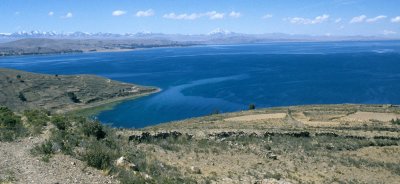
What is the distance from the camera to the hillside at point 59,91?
341 feet

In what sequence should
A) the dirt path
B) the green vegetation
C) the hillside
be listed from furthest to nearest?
the hillside → the green vegetation → the dirt path

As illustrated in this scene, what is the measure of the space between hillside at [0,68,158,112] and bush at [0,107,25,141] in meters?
74.3

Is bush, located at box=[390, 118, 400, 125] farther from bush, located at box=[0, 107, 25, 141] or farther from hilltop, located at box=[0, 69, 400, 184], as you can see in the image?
bush, located at box=[0, 107, 25, 141]

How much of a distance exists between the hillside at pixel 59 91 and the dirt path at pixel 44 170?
82667 millimetres

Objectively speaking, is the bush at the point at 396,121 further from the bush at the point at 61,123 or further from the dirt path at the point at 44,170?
the dirt path at the point at 44,170

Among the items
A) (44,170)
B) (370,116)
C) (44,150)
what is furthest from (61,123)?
(370,116)

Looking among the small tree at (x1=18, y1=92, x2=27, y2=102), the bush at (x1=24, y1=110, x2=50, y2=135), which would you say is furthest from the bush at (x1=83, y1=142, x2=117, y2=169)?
the small tree at (x1=18, y1=92, x2=27, y2=102)

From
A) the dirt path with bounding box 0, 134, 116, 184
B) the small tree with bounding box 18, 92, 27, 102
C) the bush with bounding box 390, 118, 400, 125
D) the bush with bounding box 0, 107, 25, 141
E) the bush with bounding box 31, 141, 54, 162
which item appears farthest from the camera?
the small tree with bounding box 18, 92, 27, 102

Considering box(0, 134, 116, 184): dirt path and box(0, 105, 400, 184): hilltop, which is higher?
box(0, 134, 116, 184): dirt path

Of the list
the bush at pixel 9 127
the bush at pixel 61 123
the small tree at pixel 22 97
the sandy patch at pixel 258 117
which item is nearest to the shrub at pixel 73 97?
the small tree at pixel 22 97

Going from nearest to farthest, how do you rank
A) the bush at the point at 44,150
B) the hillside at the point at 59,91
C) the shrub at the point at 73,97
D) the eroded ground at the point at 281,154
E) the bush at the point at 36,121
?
the bush at the point at 44,150
the eroded ground at the point at 281,154
the bush at the point at 36,121
the hillside at the point at 59,91
the shrub at the point at 73,97

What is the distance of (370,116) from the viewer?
55.0m

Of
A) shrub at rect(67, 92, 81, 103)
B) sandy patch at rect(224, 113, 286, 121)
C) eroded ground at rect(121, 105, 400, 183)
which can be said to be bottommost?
shrub at rect(67, 92, 81, 103)

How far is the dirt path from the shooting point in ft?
53.1
